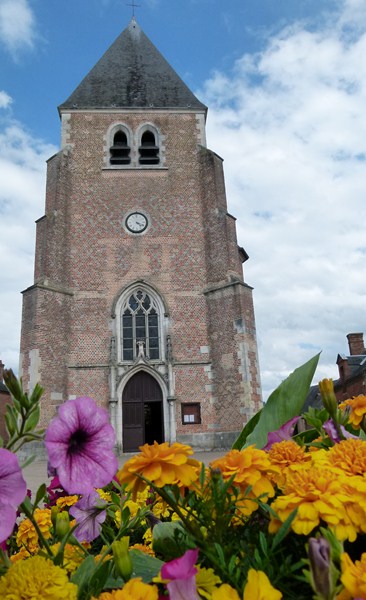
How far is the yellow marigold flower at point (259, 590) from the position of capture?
590 millimetres

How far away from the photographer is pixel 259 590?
597mm

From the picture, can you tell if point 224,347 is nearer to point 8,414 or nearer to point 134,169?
point 134,169

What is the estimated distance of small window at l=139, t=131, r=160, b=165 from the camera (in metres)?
19.2

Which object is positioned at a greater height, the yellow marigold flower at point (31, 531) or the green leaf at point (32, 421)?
the green leaf at point (32, 421)

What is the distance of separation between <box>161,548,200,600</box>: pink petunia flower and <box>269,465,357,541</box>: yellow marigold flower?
0.18m

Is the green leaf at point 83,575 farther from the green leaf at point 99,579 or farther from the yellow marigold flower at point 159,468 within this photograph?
the yellow marigold flower at point 159,468

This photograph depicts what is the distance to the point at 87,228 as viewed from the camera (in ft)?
58.1

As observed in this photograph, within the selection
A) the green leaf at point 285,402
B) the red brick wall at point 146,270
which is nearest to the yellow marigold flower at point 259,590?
the green leaf at point 285,402

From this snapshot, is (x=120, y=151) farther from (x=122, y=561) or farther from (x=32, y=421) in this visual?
(x=122, y=561)

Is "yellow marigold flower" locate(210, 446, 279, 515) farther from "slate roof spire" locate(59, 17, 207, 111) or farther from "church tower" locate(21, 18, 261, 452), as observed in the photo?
"slate roof spire" locate(59, 17, 207, 111)

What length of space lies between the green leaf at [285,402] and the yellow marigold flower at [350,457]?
0.53 metres

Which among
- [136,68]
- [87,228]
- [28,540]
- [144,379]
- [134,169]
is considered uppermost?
[136,68]

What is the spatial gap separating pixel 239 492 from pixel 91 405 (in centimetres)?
35

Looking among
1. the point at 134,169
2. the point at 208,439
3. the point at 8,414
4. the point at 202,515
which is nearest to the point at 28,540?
the point at 8,414
